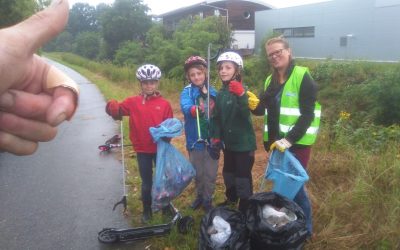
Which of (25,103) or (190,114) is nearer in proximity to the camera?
(25,103)

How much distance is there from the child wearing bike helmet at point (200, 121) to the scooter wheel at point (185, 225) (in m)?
0.50

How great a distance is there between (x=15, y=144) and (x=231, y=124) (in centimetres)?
293

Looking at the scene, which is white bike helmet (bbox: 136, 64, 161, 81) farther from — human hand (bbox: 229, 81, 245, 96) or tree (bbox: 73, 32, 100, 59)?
tree (bbox: 73, 32, 100, 59)

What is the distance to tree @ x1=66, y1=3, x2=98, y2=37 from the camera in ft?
263

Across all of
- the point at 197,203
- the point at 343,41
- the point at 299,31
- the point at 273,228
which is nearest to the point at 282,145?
the point at 273,228

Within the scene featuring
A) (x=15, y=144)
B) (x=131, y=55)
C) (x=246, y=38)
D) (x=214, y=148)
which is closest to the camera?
(x=15, y=144)

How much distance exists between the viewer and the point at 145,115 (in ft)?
15.1

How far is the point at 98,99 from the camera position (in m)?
16.6

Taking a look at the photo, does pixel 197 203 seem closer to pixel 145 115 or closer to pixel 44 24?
pixel 145 115

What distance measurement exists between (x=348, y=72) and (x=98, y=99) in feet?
32.1

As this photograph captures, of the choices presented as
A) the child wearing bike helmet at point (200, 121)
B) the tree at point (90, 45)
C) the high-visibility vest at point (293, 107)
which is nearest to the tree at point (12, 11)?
the child wearing bike helmet at point (200, 121)

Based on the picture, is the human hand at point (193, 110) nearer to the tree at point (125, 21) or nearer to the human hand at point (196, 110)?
the human hand at point (196, 110)

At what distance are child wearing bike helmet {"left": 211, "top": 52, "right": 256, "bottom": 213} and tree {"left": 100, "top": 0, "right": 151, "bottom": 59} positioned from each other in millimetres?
34312

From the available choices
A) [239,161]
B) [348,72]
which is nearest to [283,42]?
[239,161]
